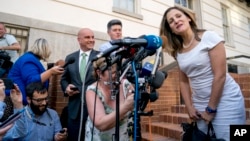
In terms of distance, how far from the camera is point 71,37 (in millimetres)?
4480

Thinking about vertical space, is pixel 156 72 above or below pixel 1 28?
below

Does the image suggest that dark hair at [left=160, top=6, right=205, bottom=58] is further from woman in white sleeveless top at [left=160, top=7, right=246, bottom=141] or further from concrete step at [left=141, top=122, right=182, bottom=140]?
concrete step at [left=141, top=122, right=182, bottom=140]

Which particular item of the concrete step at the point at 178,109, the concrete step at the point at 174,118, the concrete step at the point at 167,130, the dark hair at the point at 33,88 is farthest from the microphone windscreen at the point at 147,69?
the concrete step at the point at 178,109

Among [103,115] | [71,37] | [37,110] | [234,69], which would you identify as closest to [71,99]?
[37,110]

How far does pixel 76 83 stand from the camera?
A: 8.65ft

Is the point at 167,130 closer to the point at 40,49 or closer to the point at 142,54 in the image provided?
the point at 40,49

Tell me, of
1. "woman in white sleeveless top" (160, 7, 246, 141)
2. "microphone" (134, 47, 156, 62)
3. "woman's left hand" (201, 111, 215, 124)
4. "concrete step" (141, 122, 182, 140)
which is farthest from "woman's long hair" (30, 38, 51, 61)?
"concrete step" (141, 122, 182, 140)

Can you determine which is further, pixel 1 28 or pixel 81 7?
pixel 81 7

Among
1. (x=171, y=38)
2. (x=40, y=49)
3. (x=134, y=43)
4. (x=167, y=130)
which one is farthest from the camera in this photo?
(x=167, y=130)

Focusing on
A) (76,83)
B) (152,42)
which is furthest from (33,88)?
(152,42)

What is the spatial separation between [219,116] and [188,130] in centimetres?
28

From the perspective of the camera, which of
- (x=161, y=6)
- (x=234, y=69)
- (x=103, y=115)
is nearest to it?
(x=103, y=115)

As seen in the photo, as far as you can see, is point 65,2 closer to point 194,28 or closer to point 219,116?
point 194,28

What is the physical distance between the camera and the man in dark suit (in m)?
2.46
